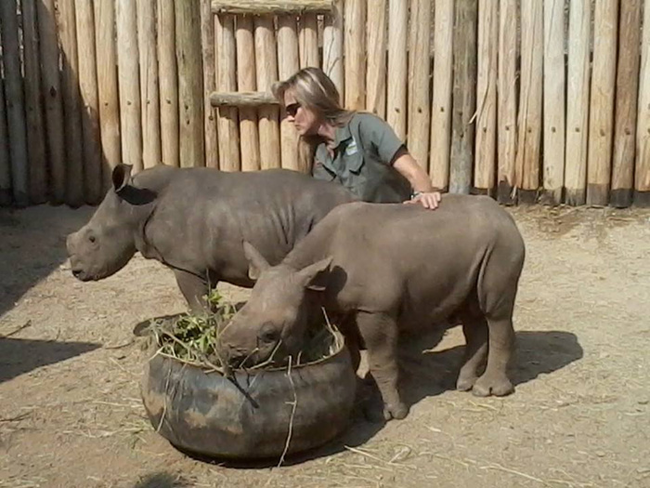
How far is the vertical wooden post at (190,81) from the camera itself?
8.80 meters

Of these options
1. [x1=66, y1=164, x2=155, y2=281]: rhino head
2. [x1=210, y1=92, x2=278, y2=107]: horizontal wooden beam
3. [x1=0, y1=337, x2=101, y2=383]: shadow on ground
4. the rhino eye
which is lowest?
[x1=0, y1=337, x2=101, y2=383]: shadow on ground

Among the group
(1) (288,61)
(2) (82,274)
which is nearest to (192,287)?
(2) (82,274)

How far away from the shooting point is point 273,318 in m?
4.71

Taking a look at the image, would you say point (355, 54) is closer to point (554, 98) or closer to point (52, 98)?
point (554, 98)

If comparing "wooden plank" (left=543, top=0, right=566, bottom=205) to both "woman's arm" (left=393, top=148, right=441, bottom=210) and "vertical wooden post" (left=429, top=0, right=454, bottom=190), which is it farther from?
"woman's arm" (left=393, top=148, right=441, bottom=210)

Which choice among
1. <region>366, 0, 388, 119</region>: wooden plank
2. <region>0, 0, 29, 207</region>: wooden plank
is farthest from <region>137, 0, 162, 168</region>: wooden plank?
<region>366, 0, 388, 119</region>: wooden plank

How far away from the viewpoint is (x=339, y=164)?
6.23 m

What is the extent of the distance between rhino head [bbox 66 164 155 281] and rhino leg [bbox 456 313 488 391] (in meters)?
1.84

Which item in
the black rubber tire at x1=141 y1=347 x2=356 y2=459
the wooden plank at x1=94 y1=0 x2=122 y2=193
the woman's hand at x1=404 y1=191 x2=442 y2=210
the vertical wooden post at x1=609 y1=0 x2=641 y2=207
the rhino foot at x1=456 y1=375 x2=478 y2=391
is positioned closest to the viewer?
the black rubber tire at x1=141 y1=347 x2=356 y2=459

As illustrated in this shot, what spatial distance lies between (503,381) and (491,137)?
3701 millimetres

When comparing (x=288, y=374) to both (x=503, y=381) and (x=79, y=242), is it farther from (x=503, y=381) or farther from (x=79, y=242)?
(x=79, y=242)

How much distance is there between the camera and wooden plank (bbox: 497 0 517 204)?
858 cm

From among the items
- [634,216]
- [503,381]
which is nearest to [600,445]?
[503,381]

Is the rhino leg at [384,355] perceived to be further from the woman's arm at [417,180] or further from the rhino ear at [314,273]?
the woman's arm at [417,180]
